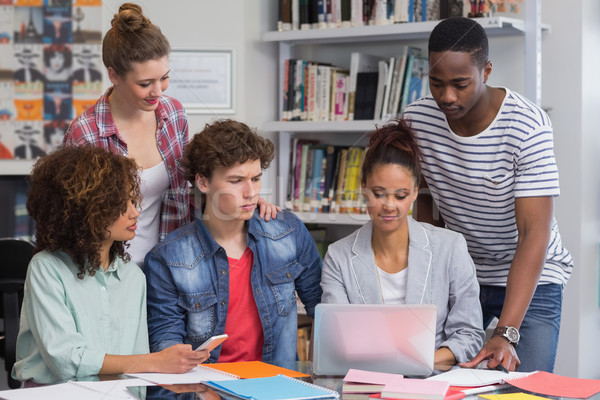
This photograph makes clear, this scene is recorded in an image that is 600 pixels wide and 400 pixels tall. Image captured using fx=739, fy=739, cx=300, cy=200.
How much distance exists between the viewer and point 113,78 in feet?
6.47

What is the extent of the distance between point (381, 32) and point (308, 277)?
146 cm

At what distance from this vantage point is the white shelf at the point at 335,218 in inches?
125

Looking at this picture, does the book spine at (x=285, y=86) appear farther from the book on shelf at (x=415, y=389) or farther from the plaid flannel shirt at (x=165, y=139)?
the book on shelf at (x=415, y=389)

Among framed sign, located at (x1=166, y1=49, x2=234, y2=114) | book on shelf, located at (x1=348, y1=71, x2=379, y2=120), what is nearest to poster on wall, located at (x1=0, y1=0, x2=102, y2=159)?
framed sign, located at (x1=166, y1=49, x2=234, y2=114)

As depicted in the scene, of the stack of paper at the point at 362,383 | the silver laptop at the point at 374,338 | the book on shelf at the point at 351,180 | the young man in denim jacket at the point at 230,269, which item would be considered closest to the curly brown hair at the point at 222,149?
the young man in denim jacket at the point at 230,269

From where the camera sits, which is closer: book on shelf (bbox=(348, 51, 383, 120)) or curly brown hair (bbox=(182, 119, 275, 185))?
curly brown hair (bbox=(182, 119, 275, 185))

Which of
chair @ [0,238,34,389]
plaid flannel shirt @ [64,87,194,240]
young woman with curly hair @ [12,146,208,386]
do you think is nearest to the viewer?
young woman with curly hair @ [12,146,208,386]

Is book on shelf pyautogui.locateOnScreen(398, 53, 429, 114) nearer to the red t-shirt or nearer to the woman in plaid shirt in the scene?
the woman in plaid shirt

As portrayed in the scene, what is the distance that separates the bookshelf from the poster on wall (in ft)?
2.79

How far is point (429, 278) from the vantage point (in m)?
1.75

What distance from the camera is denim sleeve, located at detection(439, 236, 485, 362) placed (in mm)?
1652

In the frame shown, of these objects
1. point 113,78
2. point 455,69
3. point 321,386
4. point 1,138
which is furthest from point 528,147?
point 1,138

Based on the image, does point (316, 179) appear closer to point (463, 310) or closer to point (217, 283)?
point (217, 283)

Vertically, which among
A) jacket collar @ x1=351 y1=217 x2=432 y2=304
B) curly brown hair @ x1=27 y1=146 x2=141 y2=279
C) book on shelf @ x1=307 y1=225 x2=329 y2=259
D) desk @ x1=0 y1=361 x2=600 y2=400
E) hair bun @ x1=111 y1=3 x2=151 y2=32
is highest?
hair bun @ x1=111 y1=3 x2=151 y2=32
